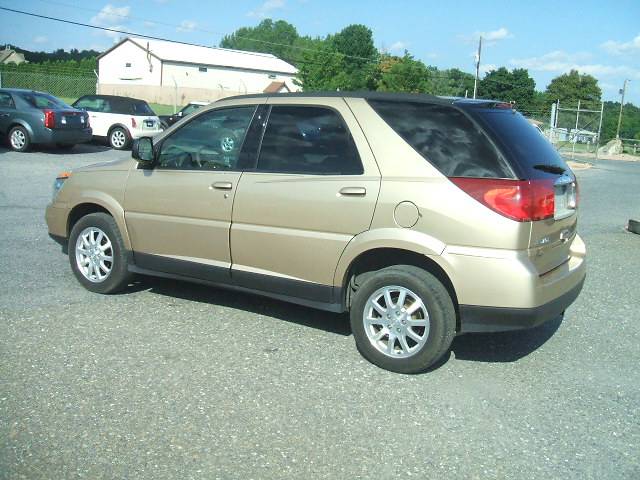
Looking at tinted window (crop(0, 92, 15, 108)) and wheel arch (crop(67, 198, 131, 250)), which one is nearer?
wheel arch (crop(67, 198, 131, 250))

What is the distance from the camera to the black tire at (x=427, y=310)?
4.30 m

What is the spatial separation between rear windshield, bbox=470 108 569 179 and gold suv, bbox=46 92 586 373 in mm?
16

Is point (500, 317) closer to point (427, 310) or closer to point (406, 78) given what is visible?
point (427, 310)

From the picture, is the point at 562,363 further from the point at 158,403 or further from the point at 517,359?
the point at 158,403

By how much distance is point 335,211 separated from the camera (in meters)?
4.63

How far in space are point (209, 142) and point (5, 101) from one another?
48.5ft

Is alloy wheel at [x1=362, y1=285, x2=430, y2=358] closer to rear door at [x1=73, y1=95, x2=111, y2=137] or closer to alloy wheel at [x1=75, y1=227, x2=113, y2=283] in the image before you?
alloy wheel at [x1=75, y1=227, x2=113, y2=283]

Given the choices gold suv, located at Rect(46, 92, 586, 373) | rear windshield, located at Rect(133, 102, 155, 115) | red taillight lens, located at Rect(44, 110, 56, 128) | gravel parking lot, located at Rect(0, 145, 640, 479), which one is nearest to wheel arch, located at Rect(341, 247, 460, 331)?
gold suv, located at Rect(46, 92, 586, 373)

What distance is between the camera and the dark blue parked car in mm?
17484

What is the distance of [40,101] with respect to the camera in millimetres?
18125

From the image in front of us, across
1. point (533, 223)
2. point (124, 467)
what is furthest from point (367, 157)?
point (124, 467)

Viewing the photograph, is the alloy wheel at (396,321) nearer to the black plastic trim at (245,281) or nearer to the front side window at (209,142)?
the black plastic trim at (245,281)

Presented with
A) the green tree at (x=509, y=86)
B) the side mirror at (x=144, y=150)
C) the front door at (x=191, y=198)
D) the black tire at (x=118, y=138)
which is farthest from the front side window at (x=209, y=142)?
the green tree at (x=509, y=86)

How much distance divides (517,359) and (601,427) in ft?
3.55
